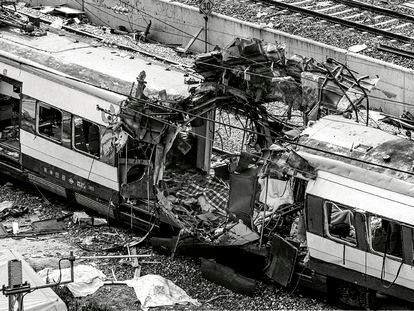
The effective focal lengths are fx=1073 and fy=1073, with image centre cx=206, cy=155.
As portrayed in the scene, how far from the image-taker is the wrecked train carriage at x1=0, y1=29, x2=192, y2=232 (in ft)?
68.5

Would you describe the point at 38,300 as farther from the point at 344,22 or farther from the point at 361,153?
the point at 344,22

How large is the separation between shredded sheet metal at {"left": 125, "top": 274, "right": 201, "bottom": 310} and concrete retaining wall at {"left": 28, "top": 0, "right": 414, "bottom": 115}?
699 cm

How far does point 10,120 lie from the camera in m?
25.0

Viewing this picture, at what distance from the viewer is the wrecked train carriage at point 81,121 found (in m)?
20.9

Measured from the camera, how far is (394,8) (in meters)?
30.6

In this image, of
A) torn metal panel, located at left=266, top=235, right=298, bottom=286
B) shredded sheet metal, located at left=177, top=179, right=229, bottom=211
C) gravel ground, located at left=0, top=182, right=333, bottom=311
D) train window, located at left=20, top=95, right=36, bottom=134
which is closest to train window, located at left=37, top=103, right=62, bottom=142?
train window, located at left=20, top=95, right=36, bottom=134

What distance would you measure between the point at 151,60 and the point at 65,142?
266cm

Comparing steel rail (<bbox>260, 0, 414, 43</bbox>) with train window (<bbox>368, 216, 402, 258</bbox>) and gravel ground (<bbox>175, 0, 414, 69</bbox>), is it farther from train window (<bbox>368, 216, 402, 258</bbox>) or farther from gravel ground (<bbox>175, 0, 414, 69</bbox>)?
train window (<bbox>368, 216, 402, 258</bbox>)

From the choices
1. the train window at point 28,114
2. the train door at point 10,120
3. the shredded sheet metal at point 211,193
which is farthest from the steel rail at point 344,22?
the train window at point 28,114

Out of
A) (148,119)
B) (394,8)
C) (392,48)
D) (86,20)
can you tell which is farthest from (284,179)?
(86,20)

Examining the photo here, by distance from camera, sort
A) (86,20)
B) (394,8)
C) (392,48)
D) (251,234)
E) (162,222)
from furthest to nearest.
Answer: (86,20), (394,8), (392,48), (162,222), (251,234)

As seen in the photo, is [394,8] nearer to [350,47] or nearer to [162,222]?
[350,47]

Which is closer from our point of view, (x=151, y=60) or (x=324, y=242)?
(x=324, y=242)

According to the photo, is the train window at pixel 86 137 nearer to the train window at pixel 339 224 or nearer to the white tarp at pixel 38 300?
the white tarp at pixel 38 300
